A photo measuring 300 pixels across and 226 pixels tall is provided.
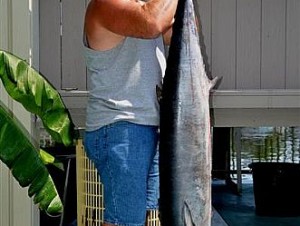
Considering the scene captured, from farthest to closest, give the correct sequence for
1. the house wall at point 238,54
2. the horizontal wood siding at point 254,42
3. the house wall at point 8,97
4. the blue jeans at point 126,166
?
1. the horizontal wood siding at point 254,42
2. the house wall at point 238,54
3. the house wall at point 8,97
4. the blue jeans at point 126,166

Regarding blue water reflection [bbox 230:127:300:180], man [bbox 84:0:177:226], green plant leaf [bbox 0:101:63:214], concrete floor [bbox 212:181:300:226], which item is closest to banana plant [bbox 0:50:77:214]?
green plant leaf [bbox 0:101:63:214]

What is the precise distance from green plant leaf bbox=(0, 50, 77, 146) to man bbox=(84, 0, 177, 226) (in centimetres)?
17

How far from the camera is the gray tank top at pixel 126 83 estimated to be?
203 centimetres

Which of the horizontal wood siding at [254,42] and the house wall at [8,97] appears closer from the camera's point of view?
the house wall at [8,97]

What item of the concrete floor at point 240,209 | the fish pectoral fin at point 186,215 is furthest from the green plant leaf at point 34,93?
the concrete floor at point 240,209

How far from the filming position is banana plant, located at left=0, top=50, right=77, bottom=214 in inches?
79.9

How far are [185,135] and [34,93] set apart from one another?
61cm

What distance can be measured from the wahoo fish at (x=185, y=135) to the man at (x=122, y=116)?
222 millimetres

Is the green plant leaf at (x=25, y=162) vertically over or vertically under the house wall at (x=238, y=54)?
under

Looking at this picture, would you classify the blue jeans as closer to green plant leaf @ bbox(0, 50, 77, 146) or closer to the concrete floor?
green plant leaf @ bbox(0, 50, 77, 146)

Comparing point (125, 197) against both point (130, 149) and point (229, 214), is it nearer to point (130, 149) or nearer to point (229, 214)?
point (130, 149)

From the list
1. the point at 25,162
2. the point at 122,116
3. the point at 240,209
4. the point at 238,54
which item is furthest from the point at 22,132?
the point at 240,209

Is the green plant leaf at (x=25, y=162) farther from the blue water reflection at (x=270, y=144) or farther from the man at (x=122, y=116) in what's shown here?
the blue water reflection at (x=270, y=144)

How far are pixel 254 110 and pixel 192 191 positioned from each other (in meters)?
1.91
